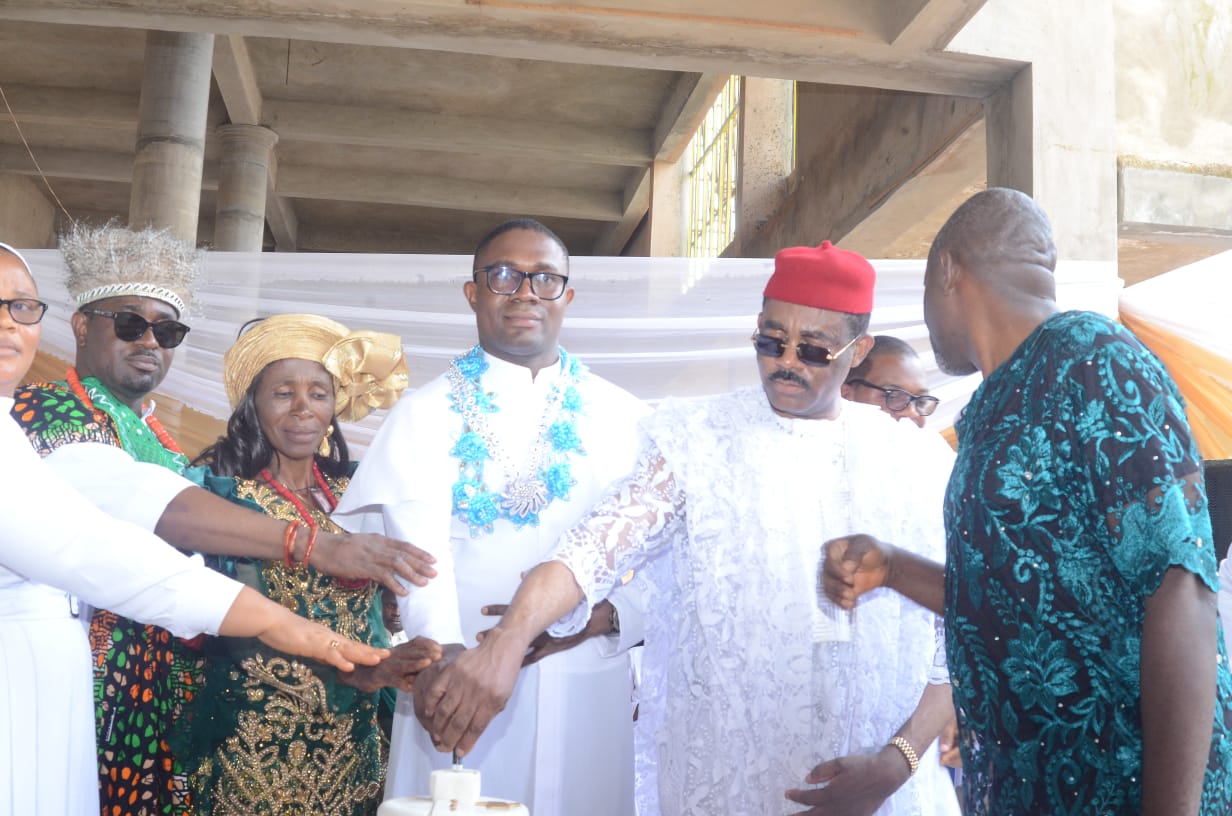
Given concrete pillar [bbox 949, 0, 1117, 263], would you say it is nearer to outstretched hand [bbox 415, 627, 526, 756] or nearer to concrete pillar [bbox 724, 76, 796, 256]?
concrete pillar [bbox 724, 76, 796, 256]

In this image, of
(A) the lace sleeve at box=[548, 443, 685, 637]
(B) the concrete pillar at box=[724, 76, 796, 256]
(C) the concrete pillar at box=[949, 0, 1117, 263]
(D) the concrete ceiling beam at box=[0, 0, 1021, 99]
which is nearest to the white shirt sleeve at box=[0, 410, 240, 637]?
(A) the lace sleeve at box=[548, 443, 685, 637]

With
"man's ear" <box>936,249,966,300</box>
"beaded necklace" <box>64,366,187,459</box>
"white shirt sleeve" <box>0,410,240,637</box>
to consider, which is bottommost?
"white shirt sleeve" <box>0,410,240,637</box>

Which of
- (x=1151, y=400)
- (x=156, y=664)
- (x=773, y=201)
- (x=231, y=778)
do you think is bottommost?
(x=231, y=778)

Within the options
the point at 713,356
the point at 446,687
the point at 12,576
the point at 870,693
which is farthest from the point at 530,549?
the point at 713,356

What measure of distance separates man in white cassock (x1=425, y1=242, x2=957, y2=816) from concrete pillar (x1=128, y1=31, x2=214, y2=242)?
753cm

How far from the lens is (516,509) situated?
304 cm

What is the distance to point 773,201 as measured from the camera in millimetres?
11227

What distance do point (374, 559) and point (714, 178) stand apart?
36.9 ft

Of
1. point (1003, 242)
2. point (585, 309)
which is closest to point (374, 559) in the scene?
point (1003, 242)

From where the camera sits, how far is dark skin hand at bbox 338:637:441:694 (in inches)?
94.4

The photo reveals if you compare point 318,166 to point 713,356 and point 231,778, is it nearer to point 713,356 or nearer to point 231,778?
point 713,356

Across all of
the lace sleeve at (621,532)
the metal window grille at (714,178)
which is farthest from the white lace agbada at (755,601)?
the metal window grille at (714,178)

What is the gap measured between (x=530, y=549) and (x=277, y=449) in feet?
3.42

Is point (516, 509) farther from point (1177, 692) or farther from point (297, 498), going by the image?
point (1177, 692)
